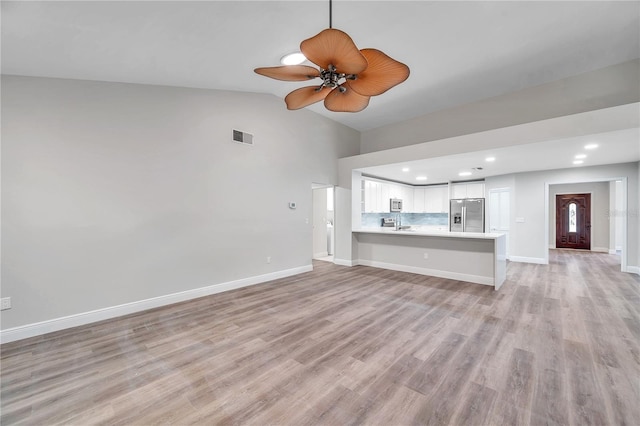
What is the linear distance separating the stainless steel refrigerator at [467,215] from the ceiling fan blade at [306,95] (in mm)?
6592

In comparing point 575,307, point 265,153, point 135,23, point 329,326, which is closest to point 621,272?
point 575,307

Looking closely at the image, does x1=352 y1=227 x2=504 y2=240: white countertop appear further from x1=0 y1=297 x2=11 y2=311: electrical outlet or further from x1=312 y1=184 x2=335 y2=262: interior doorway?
x1=0 y1=297 x2=11 y2=311: electrical outlet

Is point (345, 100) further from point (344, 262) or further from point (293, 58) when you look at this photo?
point (344, 262)

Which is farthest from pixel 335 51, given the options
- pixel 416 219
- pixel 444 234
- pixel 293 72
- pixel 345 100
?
pixel 416 219

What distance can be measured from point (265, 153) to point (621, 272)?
7921 millimetres

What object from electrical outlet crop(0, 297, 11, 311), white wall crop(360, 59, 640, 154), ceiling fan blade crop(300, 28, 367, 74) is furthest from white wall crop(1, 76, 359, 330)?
white wall crop(360, 59, 640, 154)

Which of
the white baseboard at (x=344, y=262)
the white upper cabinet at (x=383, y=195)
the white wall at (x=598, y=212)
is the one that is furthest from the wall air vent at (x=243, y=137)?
the white wall at (x=598, y=212)

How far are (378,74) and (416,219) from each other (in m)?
7.92

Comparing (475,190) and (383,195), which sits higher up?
(475,190)

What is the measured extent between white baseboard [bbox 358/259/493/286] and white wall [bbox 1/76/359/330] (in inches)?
92.0

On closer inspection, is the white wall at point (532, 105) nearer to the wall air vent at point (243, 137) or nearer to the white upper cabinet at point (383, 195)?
the white upper cabinet at point (383, 195)

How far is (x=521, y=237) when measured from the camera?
22.0ft

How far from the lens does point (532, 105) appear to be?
4.63 m

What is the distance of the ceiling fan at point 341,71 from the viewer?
1614 mm
